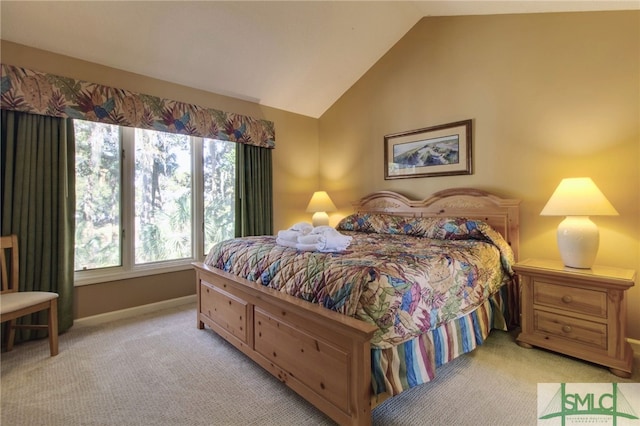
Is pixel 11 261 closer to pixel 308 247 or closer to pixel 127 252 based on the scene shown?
pixel 127 252

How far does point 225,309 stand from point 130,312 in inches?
56.1

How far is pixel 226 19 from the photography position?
2.84 meters

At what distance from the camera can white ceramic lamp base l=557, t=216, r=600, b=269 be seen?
2.16 metres

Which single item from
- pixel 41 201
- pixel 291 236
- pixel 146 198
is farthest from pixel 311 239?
pixel 41 201

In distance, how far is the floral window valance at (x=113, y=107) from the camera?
250cm

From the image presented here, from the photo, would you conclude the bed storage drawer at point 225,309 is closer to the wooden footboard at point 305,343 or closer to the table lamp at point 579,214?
the wooden footboard at point 305,343

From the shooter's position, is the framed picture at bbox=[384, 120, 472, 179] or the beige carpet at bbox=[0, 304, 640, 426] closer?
the beige carpet at bbox=[0, 304, 640, 426]

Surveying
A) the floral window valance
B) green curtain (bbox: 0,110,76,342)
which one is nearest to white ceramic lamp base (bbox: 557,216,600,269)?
the floral window valance

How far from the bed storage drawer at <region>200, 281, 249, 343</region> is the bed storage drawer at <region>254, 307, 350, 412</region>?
6.6 inches

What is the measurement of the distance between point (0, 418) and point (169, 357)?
0.87 m

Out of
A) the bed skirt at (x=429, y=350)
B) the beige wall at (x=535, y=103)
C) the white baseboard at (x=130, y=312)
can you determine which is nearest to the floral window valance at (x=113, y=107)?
the white baseboard at (x=130, y=312)

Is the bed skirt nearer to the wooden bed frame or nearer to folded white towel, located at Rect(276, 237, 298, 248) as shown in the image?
the wooden bed frame

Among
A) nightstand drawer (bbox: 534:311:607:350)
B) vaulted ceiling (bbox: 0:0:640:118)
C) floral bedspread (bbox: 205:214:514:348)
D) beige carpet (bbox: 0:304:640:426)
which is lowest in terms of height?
beige carpet (bbox: 0:304:640:426)

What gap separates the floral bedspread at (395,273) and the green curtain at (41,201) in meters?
1.31
